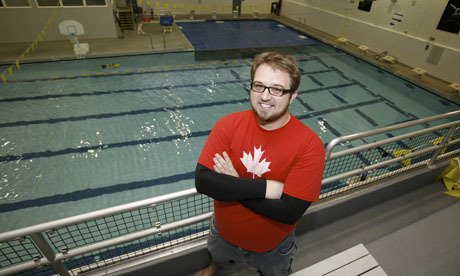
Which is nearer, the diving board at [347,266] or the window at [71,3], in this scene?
the diving board at [347,266]

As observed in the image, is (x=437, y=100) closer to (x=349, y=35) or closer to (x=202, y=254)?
(x=349, y=35)

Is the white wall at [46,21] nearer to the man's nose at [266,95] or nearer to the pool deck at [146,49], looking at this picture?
the pool deck at [146,49]

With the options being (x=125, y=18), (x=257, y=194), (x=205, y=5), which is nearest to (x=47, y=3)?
(x=125, y=18)

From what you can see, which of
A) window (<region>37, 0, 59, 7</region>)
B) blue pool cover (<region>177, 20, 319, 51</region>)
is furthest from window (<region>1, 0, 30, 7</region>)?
blue pool cover (<region>177, 20, 319, 51</region>)

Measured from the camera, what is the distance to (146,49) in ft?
29.1

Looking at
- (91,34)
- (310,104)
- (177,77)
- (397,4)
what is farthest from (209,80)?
(397,4)

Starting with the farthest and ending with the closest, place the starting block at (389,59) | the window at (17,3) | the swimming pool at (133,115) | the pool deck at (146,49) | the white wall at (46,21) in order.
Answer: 1. the starting block at (389,59)
2. the white wall at (46,21)
3. the window at (17,3)
4. the pool deck at (146,49)
5. the swimming pool at (133,115)

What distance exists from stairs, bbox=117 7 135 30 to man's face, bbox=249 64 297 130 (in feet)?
38.5

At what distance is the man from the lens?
136cm

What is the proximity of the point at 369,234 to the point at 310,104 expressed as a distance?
468cm

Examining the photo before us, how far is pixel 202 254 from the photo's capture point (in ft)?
7.24

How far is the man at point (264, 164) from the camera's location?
1.36 meters

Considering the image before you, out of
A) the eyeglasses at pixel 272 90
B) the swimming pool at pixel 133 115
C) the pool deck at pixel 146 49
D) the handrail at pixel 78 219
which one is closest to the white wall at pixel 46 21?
the pool deck at pixel 146 49

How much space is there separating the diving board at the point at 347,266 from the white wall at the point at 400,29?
867 centimetres
